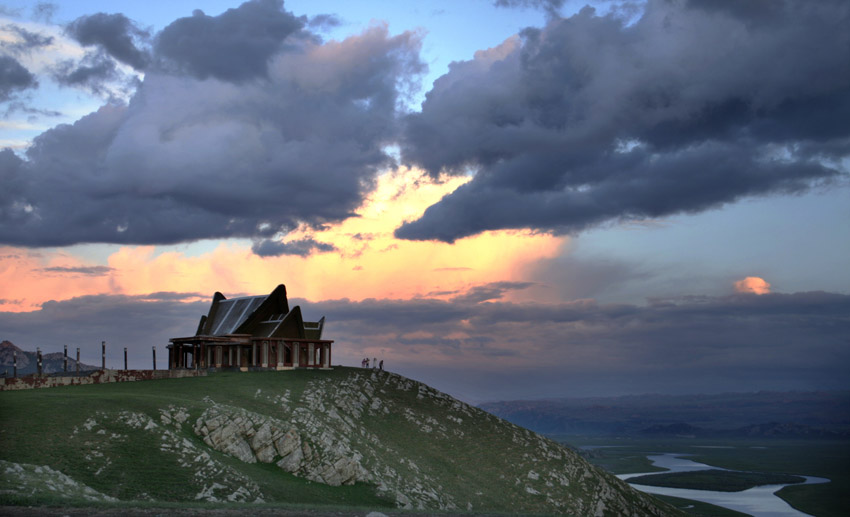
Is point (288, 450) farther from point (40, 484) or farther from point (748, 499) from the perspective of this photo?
point (748, 499)

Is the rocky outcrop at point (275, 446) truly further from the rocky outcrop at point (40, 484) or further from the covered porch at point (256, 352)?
the covered porch at point (256, 352)

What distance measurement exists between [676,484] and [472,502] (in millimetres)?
125055

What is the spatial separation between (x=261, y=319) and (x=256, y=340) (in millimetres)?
4813

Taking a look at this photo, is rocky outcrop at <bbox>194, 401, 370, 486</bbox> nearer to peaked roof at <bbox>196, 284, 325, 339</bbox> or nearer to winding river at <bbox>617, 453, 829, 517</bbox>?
peaked roof at <bbox>196, 284, 325, 339</bbox>

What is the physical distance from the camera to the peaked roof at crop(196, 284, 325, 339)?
93125mm

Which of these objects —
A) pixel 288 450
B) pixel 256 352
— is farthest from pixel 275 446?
pixel 256 352

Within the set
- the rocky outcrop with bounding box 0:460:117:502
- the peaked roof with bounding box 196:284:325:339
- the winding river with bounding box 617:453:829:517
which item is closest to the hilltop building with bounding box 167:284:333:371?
the peaked roof with bounding box 196:284:325:339

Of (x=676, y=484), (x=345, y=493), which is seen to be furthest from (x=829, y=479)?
(x=345, y=493)

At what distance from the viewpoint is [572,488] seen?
72438mm

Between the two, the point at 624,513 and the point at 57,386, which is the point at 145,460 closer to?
the point at 57,386

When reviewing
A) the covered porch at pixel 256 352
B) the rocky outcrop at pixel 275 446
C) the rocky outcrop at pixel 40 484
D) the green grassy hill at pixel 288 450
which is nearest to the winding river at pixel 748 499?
the green grassy hill at pixel 288 450

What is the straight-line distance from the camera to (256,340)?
90.9 m

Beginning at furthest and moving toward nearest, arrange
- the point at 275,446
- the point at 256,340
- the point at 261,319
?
1. the point at 261,319
2. the point at 256,340
3. the point at 275,446

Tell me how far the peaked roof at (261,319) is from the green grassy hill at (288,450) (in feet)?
36.3
